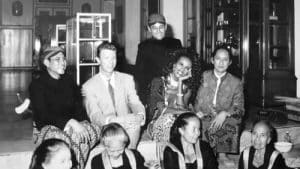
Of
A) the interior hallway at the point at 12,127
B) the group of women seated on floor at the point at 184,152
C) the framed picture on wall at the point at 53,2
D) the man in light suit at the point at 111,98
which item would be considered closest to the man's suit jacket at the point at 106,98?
the man in light suit at the point at 111,98

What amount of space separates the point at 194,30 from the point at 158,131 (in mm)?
3592

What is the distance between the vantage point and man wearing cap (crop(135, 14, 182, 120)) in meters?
3.57

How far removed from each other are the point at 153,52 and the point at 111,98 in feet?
2.94

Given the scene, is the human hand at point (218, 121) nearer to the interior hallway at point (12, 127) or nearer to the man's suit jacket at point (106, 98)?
the man's suit jacket at point (106, 98)

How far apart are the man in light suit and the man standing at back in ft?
2.05

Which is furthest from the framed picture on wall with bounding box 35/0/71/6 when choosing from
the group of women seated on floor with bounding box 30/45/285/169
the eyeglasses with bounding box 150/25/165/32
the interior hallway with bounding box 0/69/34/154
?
the group of women seated on floor with bounding box 30/45/285/169

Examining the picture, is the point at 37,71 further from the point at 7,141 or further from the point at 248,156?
the point at 248,156

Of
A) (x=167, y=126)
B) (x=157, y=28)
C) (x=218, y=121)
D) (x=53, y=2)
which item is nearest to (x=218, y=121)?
(x=218, y=121)

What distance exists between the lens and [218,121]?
3117mm

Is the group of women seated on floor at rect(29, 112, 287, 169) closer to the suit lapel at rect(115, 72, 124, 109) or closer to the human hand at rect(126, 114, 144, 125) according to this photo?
the human hand at rect(126, 114, 144, 125)

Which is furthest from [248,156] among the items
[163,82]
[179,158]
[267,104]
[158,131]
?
[267,104]

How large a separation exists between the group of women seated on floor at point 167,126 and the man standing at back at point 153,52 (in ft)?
1.25

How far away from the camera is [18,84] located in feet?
28.6

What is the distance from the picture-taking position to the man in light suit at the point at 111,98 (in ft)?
8.95
